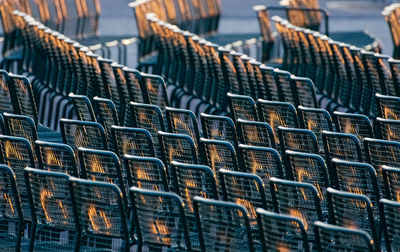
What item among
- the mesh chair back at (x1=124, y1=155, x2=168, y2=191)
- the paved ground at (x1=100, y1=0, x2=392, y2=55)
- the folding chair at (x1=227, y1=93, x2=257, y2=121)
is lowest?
the paved ground at (x1=100, y1=0, x2=392, y2=55)

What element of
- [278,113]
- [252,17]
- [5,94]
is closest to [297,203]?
[278,113]

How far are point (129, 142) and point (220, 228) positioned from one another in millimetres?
1476

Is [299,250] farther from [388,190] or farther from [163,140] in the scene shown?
[163,140]

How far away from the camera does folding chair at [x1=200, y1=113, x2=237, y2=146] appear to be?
6.83 metres

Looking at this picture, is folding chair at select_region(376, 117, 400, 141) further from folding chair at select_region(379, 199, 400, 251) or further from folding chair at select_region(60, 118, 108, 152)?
folding chair at select_region(60, 118, 108, 152)

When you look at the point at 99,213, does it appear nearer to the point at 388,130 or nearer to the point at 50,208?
the point at 50,208

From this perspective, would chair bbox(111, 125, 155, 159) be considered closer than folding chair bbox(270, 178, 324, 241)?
No

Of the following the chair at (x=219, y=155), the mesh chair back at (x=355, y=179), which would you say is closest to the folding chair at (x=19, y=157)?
the chair at (x=219, y=155)

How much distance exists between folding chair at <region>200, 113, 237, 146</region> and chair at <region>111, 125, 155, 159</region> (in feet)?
1.74

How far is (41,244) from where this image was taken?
584 cm

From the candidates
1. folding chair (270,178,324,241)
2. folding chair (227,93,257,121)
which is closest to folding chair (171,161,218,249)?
folding chair (270,178,324,241)

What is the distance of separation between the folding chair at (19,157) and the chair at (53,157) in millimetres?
76

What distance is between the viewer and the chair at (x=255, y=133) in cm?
Result: 661

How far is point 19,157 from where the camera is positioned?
6.12 metres
